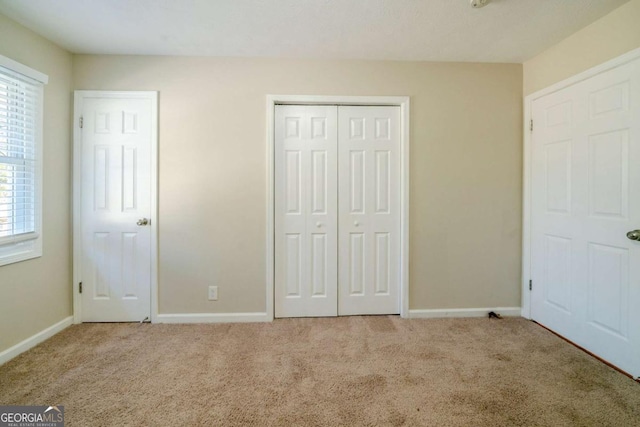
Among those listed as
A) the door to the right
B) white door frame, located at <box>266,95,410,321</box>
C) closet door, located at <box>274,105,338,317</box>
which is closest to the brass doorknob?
the door to the right

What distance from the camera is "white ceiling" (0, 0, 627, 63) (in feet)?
5.89

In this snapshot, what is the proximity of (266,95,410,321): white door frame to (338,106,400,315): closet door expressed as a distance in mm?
Answer: 52

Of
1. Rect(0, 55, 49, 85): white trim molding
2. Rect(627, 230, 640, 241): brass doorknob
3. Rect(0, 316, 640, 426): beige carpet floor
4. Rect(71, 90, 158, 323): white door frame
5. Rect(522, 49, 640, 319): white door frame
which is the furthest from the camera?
Rect(522, 49, 640, 319): white door frame

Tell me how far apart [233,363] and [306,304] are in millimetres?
862

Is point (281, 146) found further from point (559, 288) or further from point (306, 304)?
point (559, 288)

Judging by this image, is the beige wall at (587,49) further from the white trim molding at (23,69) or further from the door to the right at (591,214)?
the white trim molding at (23,69)

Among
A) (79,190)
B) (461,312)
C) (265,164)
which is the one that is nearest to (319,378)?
(461,312)

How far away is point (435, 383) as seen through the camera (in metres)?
1.67

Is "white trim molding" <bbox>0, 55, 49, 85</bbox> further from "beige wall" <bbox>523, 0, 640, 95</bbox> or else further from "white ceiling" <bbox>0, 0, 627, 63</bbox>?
"beige wall" <bbox>523, 0, 640, 95</bbox>

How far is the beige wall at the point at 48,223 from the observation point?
1930 millimetres

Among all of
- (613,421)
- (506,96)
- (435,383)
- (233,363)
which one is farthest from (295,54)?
(613,421)

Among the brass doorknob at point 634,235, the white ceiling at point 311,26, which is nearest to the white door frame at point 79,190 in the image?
the white ceiling at point 311,26

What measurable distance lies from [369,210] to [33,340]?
9.53 ft

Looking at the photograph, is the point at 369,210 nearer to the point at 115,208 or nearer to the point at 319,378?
the point at 319,378
